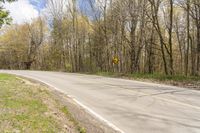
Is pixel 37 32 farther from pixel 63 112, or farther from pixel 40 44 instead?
pixel 63 112

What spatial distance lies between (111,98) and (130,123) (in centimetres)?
484

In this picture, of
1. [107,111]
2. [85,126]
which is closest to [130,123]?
[85,126]

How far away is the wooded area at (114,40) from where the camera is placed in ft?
116

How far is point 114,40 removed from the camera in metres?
45.8

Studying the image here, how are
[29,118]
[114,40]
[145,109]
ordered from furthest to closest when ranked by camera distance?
1. [114,40]
2. [145,109]
3. [29,118]

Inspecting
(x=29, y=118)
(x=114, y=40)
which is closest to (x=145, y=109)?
(x=29, y=118)

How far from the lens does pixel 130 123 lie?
30.4 ft

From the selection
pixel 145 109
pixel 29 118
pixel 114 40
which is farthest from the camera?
pixel 114 40

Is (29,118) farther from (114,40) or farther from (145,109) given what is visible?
A: (114,40)

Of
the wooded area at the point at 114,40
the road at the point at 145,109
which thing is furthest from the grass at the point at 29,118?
the wooded area at the point at 114,40

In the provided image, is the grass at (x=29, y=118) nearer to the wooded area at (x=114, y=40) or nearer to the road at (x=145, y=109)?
the road at (x=145, y=109)

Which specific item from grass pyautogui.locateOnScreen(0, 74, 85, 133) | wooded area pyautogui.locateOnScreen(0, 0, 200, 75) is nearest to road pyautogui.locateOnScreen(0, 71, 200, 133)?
grass pyautogui.locateOnScreen(0, 74, 85, 133)

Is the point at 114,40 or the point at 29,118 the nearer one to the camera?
the point at 29,118

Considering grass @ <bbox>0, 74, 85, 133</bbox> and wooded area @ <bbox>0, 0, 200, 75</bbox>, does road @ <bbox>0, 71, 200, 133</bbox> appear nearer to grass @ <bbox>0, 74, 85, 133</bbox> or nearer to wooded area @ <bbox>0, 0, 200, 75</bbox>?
grass @ <bbox>0, 74, 85, 133</bbox>
